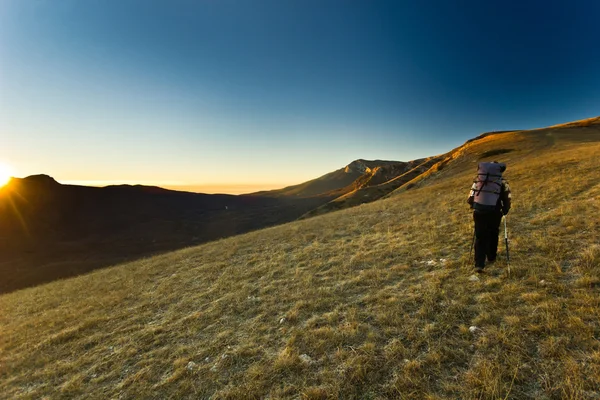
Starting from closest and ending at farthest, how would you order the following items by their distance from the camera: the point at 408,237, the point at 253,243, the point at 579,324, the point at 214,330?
the point at 579,324 → the point at 214,330 → the point at 408,237 → the point at 253,243

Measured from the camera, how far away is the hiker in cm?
783

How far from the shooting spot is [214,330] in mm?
7500

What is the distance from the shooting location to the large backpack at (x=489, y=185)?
A: 7816 mm

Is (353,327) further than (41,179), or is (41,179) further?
(41,179)

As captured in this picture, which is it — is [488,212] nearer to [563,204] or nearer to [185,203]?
[563,204]

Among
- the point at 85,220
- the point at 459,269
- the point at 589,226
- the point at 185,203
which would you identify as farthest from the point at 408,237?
the point at 185,203

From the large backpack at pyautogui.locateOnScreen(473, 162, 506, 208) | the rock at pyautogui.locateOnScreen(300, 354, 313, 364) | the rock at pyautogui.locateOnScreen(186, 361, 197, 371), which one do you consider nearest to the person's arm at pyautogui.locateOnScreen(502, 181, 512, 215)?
the large backpack at pyautogui.locateOnScreen(473, 162, 506, 208)

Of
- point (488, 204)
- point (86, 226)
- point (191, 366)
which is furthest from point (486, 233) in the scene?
point (86, 226)

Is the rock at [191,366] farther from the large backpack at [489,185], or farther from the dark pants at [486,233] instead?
the large backpack at [489,185]

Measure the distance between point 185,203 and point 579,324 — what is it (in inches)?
5834

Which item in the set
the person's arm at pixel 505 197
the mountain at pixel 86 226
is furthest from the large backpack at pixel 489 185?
the mountain at pixel 86 226

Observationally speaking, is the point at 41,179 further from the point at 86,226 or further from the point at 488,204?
the point at 488,204

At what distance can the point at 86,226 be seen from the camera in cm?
8631

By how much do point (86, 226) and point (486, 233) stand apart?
357 feet
